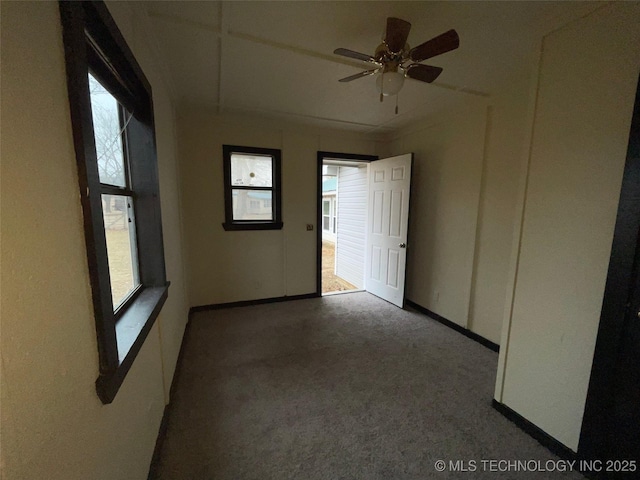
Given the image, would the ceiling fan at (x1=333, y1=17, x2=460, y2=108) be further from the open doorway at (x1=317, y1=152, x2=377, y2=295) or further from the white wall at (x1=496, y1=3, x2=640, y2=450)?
the open doorway at (x1=317, y1=152, x2=377, y2=295)

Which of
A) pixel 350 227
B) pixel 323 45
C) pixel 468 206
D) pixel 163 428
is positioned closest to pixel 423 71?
pixel 323 45

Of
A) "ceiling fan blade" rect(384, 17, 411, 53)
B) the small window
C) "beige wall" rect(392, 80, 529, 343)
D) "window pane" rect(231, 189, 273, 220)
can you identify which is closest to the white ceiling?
"ceiling fan blade" rect(384, 17, 411, 53)

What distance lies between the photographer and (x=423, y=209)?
3.31 meters

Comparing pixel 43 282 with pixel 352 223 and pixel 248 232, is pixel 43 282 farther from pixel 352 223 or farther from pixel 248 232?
pixel 352 223

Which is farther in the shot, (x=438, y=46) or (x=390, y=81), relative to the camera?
(x=390, y=81)

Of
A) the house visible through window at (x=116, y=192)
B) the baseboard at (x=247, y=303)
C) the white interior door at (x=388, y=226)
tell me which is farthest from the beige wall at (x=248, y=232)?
the house visible through window at (x=116, y=192)

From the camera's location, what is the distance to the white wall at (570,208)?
3.92 feet

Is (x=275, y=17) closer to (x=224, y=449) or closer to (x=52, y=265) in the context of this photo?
(x=52, y=265)

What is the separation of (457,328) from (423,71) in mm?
2552

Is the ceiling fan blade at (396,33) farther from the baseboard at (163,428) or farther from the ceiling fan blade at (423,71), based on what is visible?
the baseboard at (163,428)

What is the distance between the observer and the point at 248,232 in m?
3.39

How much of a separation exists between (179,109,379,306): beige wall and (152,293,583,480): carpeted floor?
2.35 ft

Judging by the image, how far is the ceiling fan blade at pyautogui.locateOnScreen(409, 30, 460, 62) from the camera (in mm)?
1331

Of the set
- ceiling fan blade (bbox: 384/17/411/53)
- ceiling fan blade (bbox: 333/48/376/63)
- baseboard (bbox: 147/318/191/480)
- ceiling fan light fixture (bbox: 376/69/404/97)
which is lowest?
baseboard (bbox: 147/318/191/480)
